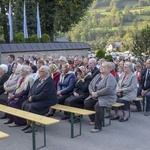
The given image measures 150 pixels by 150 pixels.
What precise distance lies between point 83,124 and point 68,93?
992 mm

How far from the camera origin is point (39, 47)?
63.0 ft

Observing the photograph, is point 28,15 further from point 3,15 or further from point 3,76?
point 3,76

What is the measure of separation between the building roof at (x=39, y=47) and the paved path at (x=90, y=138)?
1128 centimetres

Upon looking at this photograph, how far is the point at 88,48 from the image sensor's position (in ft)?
71.1

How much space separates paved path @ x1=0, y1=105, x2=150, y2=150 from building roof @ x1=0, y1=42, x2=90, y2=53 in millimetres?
11285

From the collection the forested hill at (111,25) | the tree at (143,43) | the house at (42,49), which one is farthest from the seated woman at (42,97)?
the forested hill at (111,25)

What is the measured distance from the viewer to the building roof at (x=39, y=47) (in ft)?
57.7

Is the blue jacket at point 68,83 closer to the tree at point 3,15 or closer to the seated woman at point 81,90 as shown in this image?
the seated woman at point 81,90

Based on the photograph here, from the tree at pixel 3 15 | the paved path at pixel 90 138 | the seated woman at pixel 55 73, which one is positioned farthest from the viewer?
the tree at pixel 3 15

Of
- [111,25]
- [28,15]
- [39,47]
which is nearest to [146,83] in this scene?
[39,47]

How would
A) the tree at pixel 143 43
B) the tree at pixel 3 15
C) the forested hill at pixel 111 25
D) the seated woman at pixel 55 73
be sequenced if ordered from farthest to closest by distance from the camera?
1. the forested hill at pixel 111 25
2. the tree at pixel 3 15
3. the tree at pixel 143 43
4. the seated woman at pixel 55 73

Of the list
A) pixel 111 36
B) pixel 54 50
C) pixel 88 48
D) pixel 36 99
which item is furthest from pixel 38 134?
pixel 111 36

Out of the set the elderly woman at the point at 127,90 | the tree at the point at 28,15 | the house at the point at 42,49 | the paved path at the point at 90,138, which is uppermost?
the tree at the point at 28,15

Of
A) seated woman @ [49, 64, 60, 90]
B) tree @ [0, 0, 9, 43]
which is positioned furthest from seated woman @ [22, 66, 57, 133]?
tree @ [0, 0, 9, 43]
